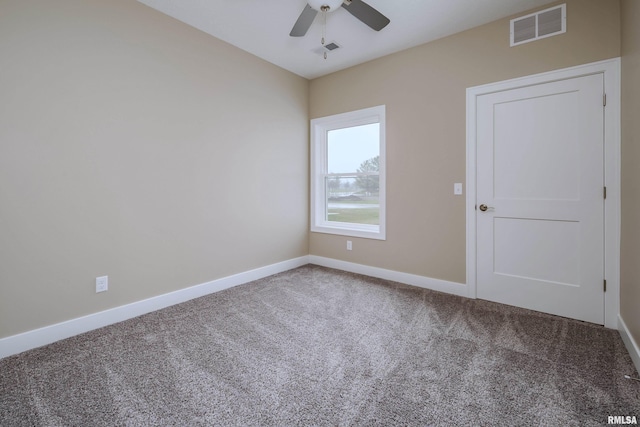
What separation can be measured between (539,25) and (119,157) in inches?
152

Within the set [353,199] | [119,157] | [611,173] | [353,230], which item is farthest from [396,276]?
[119,157]

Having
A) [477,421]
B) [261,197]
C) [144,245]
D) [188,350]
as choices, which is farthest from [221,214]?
[477,421]

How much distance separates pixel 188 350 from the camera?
205cm

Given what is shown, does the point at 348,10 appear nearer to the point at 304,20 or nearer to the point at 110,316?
the point at 304,20

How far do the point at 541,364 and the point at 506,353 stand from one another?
7.6 inches

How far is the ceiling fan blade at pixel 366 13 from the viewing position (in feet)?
7.34

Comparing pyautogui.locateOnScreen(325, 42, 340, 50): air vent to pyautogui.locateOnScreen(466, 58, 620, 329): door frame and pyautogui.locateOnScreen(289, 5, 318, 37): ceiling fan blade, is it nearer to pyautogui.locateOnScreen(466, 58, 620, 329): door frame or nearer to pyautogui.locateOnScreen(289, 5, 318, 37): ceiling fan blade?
pyautogui.locateOnScreen(289, 5, 318, 37): ceiling fan blade

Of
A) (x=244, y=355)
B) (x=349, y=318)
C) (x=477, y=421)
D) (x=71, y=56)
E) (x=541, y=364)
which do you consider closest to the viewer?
(x=477, y=421)

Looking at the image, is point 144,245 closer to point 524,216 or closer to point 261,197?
point 261,197

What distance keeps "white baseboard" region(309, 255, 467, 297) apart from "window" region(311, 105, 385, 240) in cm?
42

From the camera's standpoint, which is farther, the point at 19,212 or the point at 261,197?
the point at 261,197

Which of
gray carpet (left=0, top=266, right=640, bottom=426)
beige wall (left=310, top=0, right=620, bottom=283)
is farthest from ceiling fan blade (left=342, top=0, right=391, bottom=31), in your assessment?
gray carpet (left=0, top=266, right=640, bottom=426)

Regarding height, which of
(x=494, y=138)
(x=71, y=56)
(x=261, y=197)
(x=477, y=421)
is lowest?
(x=477, y=421)

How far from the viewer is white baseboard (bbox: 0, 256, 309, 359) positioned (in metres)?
2.03
